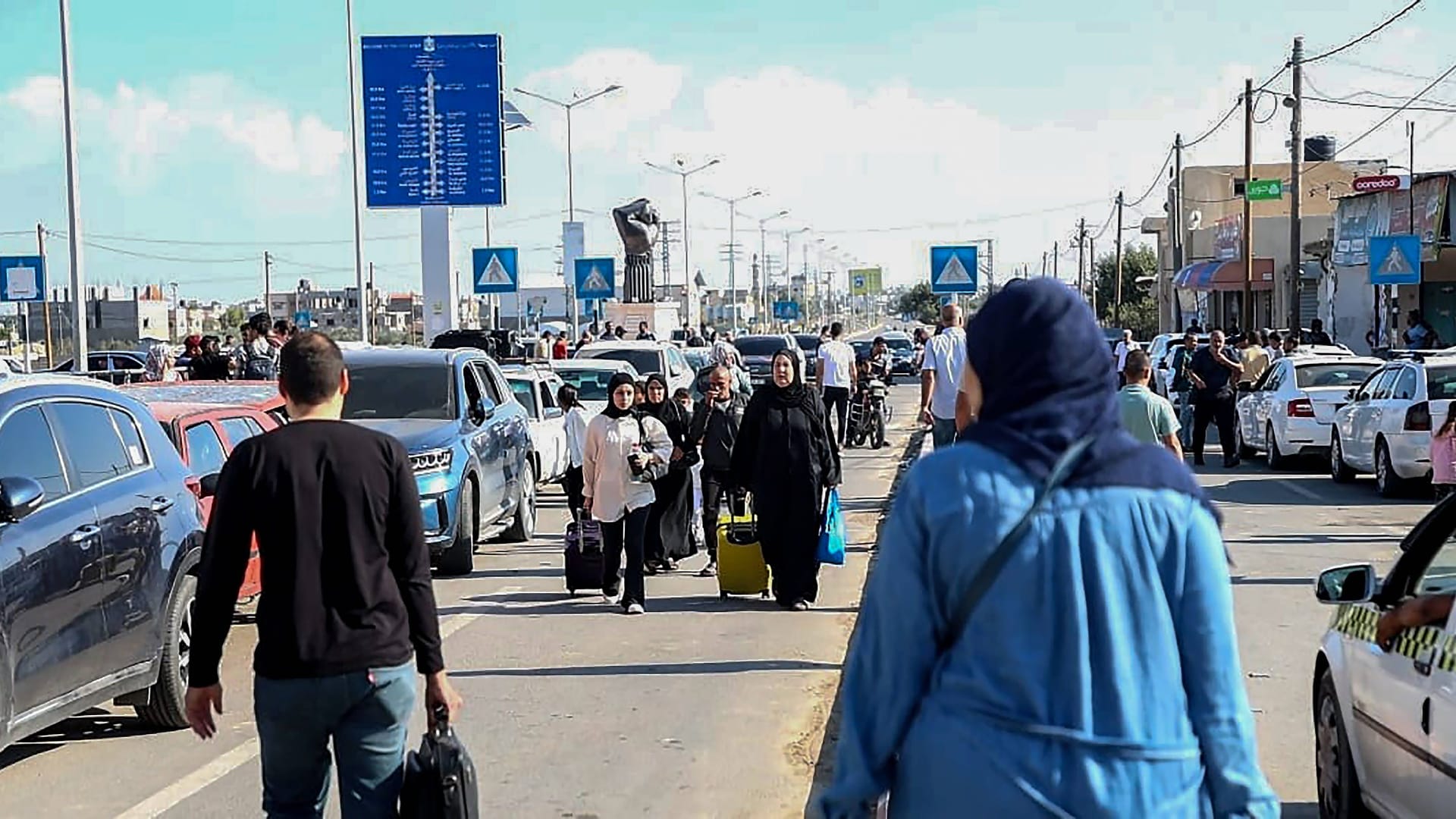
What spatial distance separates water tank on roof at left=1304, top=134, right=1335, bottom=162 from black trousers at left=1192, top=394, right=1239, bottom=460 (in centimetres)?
5285

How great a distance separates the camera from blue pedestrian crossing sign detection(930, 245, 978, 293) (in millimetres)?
30688

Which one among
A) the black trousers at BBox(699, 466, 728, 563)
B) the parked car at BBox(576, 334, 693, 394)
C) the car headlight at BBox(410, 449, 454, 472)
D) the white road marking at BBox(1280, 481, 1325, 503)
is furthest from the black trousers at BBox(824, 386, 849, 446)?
the car headlight at BBox(410, 449, 454, 472)

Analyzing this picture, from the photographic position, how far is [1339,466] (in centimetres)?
2130

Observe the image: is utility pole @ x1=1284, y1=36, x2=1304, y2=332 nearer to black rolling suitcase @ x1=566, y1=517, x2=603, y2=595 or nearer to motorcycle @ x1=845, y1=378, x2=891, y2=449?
motorcycle @ x1=845, y1=378, x2=891, y2=449

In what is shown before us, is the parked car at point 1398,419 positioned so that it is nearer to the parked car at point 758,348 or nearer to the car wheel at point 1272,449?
the car wheel at point 1272,449

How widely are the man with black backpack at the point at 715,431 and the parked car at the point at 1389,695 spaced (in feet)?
23.9

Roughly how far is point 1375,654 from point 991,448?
10.5ft

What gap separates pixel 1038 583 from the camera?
3.10 m

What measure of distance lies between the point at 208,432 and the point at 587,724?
3608 mm

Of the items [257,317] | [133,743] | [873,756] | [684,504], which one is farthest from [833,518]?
[257,317]

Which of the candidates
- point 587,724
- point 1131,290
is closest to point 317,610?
point 587,724

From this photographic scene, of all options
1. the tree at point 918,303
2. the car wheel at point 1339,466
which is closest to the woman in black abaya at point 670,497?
the car wheel at point 1339,466

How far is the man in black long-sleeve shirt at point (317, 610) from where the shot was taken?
4.71 m

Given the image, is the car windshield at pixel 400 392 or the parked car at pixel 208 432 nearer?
the parked car at pixel 208 432
